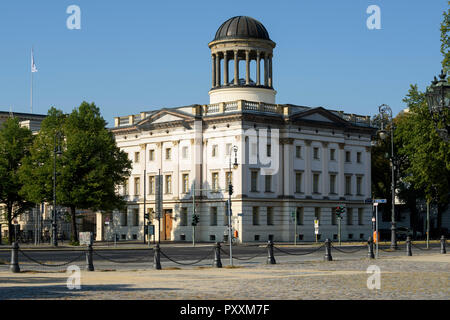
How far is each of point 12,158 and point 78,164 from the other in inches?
408

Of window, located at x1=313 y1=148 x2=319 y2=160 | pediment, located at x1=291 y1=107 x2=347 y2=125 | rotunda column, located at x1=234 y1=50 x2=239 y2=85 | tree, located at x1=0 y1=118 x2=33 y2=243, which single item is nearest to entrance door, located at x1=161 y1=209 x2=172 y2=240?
tree, located at x1=0 y1=118 x2=33 y2=243

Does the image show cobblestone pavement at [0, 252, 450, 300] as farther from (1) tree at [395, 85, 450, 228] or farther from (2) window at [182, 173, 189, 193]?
(2) window at [182, 173, 189, 193]

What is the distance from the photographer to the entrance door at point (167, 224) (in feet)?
288

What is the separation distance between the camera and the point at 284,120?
8362cm

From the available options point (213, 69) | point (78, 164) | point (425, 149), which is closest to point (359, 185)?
point (213, 69)

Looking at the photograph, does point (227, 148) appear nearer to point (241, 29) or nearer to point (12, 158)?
point (241, 29)

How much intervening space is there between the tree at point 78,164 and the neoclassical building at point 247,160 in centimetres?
859

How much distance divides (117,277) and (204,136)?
2297 inches

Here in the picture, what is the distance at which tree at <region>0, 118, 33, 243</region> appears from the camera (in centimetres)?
7756

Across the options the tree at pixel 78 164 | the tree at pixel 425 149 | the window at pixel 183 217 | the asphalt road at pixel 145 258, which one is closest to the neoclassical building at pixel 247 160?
the window at pixel 183 217

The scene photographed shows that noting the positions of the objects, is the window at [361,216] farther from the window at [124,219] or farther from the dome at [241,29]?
the window at [124,219]

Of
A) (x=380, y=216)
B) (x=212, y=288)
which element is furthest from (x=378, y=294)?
(x=380, y=216)

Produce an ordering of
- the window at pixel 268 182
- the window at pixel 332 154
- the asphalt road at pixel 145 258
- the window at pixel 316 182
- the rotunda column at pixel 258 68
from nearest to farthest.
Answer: the asphalt road at pixel 145 258 → the window at pixel 268 182 → the rotunda column at pixel 258 68 → the window at pixel 316 182 → the window at pixel 332 154
